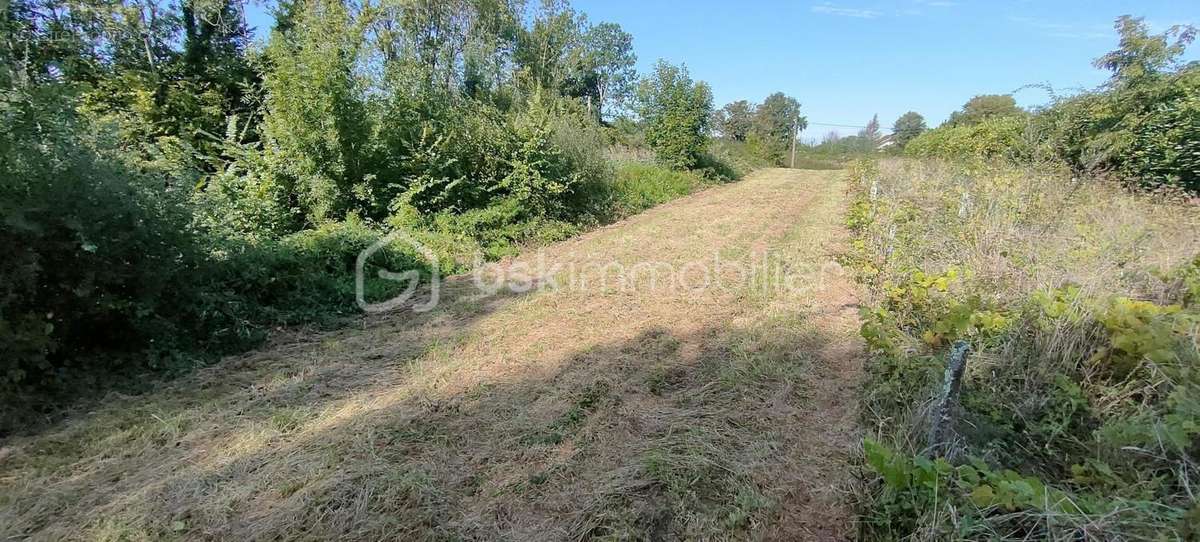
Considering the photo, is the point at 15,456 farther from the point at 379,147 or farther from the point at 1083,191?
the point at 1083,191

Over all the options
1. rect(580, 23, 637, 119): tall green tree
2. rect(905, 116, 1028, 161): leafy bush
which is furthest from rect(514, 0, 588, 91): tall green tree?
rect(905, 116, 1028, 161): leafy bush

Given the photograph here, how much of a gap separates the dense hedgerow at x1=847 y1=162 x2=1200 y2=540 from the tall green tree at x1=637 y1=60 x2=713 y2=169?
470 inches

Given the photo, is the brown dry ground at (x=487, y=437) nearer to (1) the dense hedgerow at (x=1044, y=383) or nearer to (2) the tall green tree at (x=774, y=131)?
(1) the dense hedgerow at (x=1044, y=383)

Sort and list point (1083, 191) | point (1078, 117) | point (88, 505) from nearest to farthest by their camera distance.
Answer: point (88, 505) < point (1083, 191) < point (1078, 117)

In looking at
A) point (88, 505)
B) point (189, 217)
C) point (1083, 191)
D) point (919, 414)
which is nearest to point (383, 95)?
point (189, 217)

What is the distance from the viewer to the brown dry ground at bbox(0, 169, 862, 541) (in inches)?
86.7

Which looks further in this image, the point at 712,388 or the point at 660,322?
the point at 660,322

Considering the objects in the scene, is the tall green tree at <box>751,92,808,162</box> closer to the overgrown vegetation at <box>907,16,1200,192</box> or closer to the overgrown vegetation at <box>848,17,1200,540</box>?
the overgrown vegetation at <box>907,16,1200,192</box>

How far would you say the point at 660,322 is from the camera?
14.9 ft

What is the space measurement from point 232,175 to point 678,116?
1260 cm

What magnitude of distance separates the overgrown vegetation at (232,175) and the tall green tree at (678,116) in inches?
2.5

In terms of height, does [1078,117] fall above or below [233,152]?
below

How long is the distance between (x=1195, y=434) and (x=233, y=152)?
9228 millimetres

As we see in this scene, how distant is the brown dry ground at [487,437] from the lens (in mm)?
2203
